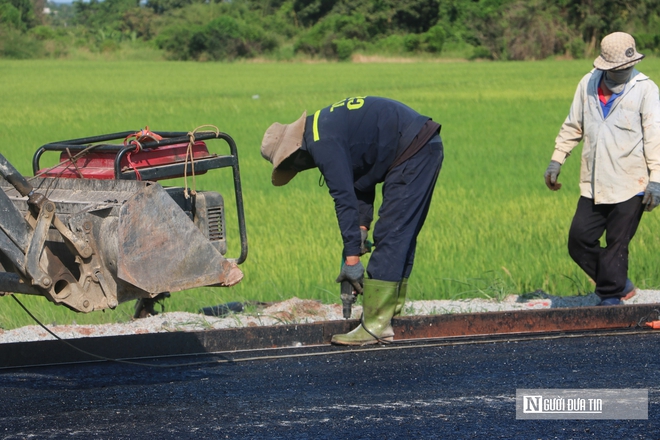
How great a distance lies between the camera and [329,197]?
11.6 meters

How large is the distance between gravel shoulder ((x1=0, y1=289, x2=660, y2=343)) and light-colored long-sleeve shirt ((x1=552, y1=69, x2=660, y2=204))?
1019mm

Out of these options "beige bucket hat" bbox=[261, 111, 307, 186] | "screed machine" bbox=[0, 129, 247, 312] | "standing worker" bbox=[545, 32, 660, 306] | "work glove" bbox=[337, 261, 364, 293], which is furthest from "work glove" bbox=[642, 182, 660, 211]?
"screed machine" bbox=[0, 129, 247, 312]

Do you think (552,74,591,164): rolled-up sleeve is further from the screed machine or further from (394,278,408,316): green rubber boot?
the screed machine

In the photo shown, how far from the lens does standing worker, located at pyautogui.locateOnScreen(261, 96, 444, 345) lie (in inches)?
200

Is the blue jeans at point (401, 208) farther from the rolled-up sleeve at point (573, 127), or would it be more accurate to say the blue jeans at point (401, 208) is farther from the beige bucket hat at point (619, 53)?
the beige bucket hat at point (619, 53)

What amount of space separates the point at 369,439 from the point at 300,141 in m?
2.00

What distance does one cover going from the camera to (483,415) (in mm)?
3969

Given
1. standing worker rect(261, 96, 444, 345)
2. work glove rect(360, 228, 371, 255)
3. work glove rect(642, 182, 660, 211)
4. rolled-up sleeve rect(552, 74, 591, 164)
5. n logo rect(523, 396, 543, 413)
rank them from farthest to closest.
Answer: rolled-up sleeve rect(552, 74, 591, 164) → work glove rect(360, 228, 371, 255) → work glove rect(642, 182, 660, 211) → standing worker rect(261, 96, 444, 345) → n logo rect(523, 396, 543, 413)

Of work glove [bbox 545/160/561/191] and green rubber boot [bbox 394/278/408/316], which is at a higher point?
work glove [bbox 545/160/561/191]

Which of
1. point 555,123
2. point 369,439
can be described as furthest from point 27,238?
point 555,123

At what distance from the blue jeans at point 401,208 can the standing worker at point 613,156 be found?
3.61 feet

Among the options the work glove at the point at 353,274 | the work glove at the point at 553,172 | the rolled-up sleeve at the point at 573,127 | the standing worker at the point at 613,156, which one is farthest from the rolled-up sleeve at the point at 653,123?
the work glove at the point at 353,274

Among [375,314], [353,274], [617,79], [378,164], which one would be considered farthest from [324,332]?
[617,79]

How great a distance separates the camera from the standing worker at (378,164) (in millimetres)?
5074
